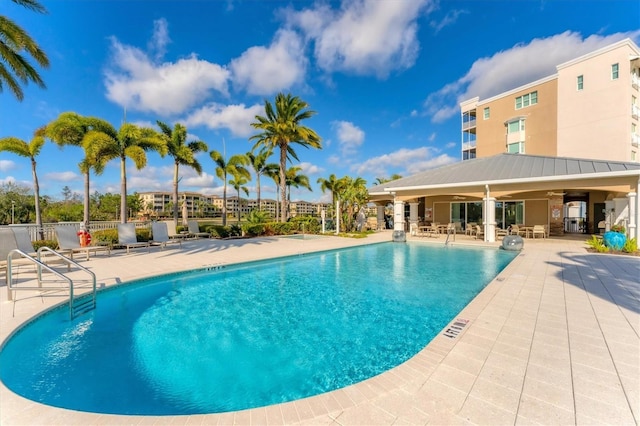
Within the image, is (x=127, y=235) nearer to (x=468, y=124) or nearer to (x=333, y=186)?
(x=333, y=186)

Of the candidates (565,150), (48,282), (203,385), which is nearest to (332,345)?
(203,385)

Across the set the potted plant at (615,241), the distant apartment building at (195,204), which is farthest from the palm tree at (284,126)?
the distant apartment building at (195,204)

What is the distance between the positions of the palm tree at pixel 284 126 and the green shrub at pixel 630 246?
19.9 meters

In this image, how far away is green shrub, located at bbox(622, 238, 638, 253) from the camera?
11.6m

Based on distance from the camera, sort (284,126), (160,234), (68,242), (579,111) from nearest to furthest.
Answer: (68,242) → (160,234) → (284,126) → (579,111)

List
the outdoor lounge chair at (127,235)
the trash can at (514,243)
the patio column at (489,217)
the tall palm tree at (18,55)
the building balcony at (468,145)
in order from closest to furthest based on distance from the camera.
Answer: the tall palm tree at (18,55)
the outdoor lounge chair at (127,235)
the trash can at (514,243)
the patio column at (489,217)
the building balcony at (468,145)

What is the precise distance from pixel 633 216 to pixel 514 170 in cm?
559

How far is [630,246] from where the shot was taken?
11664 mm

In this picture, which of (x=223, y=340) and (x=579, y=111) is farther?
(x=579, y=111)

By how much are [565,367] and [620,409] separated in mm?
731

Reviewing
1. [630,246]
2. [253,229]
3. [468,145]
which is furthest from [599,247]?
[468,145]

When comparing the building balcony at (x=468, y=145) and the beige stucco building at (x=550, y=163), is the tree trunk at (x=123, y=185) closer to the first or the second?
the beige stucco building at (x=550, y=163)

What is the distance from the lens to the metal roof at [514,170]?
44.4ft

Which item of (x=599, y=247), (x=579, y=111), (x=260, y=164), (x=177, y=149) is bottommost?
(x=599, y=247)
